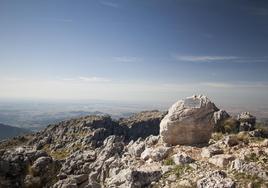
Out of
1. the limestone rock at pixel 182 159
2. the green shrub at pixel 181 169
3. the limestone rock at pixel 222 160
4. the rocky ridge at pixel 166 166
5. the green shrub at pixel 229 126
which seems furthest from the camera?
the green shrub at pixel 229 126

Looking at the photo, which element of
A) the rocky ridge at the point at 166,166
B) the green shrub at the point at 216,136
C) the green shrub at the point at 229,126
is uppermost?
the green shrub at the point at 229,126

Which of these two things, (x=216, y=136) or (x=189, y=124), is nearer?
(x=189, y=124)

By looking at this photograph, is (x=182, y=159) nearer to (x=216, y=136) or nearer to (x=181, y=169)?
(x=181, y=169)

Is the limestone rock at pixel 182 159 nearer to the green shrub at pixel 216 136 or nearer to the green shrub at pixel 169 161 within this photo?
the green shrub at pixel 169 161

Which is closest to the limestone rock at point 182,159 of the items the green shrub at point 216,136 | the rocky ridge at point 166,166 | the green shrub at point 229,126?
the rocky ridge at point 166,166

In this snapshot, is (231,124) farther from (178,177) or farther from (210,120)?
(178,177)

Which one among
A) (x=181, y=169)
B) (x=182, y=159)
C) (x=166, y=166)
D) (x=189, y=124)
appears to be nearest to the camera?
(x=181, y=169)

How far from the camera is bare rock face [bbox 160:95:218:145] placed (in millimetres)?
32031

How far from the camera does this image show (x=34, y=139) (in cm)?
18062

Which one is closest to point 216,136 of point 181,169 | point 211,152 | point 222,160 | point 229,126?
point 229,126

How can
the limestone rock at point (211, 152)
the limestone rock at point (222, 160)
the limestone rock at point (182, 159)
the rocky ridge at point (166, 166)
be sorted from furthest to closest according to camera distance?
the limestone rock at point (211, 152) → the limestone rock at point (182, 159) → the limestone rock at point (222, 160) → the rocky ridge at point (166, 166)

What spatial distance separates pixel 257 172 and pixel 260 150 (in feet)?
13.6

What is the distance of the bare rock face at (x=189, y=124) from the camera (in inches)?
1261

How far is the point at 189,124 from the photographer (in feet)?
104
